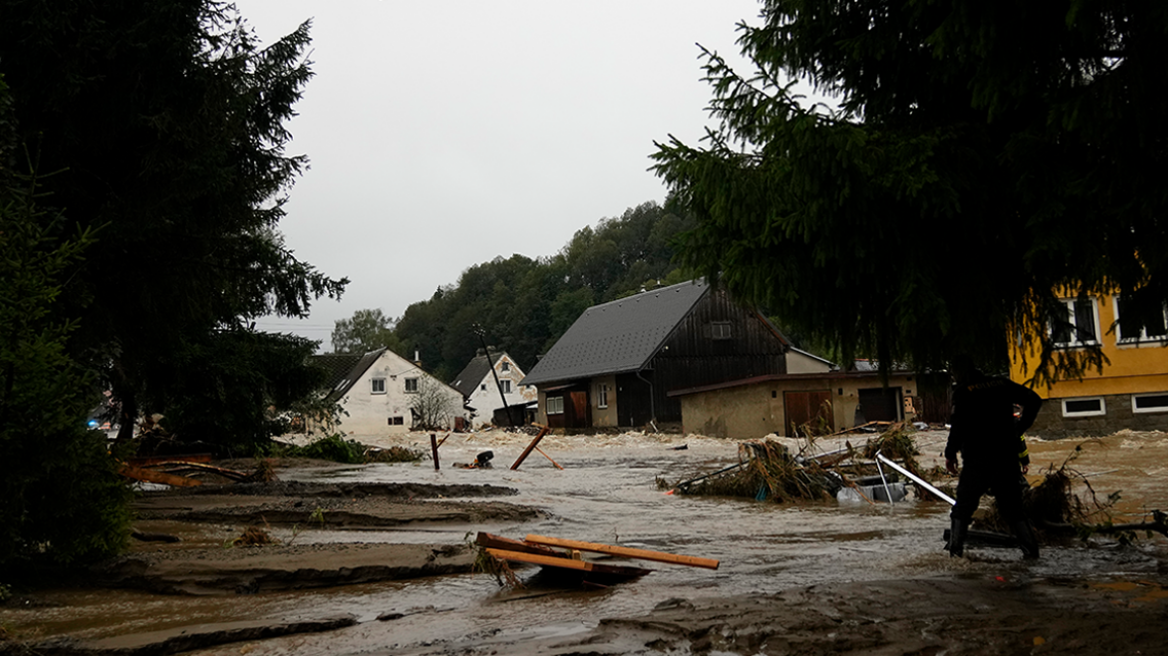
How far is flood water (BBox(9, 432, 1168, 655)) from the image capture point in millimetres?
6094

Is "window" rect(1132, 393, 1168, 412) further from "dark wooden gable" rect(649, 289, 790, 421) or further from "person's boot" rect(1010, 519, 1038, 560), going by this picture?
"dark wooden gable" rect(649, 289, 790, 421)

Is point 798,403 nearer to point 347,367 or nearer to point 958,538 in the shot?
point 958,538

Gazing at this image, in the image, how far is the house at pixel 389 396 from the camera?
7106 centimetres

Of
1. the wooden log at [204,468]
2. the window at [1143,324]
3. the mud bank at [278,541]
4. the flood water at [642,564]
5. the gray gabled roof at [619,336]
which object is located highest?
the gray gabled roof at [619,336]

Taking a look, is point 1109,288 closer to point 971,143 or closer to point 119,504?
point 971,143

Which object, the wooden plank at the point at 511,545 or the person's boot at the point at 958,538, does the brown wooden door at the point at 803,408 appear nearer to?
the person's boot at the point at 958,538

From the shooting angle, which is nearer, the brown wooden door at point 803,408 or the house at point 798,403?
the brown wooden door at point 803,408

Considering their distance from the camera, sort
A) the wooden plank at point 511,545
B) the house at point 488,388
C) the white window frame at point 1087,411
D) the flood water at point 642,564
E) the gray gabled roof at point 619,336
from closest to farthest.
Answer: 1. the flood water at point 642,564
2. the wooden plank at point 511,545
3. the white window frame at point 1087,411
4. the gray gabled roof at point 619,336
5. the house at point 488,388

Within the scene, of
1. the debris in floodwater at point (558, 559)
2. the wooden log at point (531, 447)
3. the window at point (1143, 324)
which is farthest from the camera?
the wooden log at point (531, 447)

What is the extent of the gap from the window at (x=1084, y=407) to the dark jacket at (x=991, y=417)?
64.8ft

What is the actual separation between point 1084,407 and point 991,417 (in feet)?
66.1

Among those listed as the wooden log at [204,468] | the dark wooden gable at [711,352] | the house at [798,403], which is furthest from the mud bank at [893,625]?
the dark wooden gable at [711,352]

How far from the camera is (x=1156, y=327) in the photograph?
234 inches

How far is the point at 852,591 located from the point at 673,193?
3.00m
